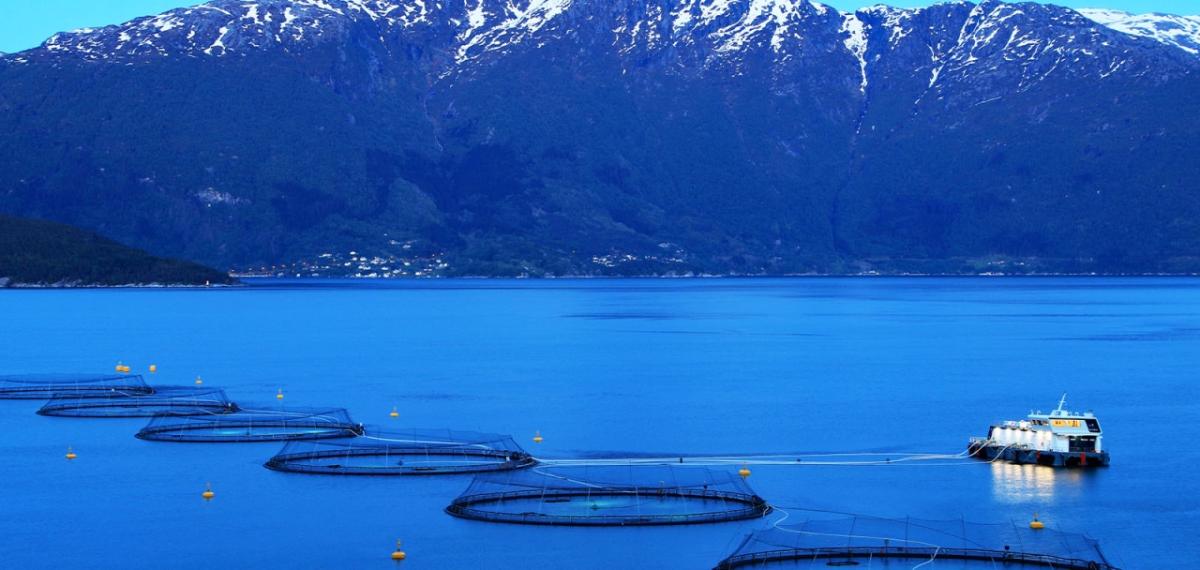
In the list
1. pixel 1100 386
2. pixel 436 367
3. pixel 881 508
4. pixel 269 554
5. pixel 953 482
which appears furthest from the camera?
pixel 436 367

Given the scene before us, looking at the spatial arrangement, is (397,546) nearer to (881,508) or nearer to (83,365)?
(881,508)

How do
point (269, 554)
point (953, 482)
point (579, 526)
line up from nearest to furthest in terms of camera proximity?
point (269, 554)
point (579, 526)
point (953, 482)

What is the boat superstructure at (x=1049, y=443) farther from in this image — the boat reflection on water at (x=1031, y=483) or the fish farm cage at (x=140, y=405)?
the fish farm cage at (x=140, y=405)

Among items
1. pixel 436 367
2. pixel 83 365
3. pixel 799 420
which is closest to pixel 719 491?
pixel 799 420

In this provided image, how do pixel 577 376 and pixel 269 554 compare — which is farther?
pixel 577 376

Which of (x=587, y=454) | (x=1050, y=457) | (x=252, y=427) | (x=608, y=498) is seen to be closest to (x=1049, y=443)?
(x=1050, y=457)

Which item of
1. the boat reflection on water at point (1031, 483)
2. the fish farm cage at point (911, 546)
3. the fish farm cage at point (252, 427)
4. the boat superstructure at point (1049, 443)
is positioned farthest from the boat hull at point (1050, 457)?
the fish farm cage at point (252, 427)
